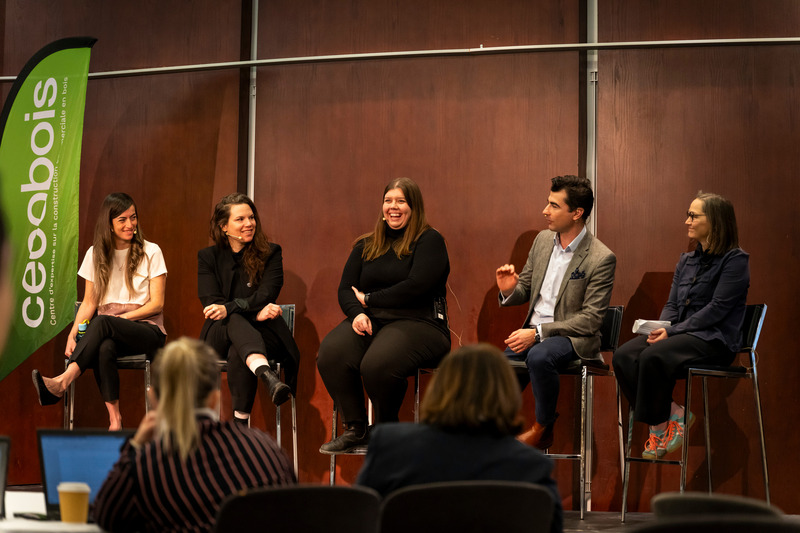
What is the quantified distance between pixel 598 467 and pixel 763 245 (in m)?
1.47

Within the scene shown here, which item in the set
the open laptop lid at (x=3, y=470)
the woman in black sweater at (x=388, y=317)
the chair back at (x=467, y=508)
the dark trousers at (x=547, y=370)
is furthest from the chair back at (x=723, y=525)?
the woman in black sweater at (x=388, y=317)

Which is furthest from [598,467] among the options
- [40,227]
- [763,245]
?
[40,227]

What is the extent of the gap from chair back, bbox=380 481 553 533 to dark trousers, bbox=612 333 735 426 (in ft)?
7.94

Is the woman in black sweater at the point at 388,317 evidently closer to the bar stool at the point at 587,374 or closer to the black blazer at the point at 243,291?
the black blazer at the point at 243,291

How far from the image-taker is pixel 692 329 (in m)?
4.17

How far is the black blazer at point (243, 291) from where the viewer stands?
4.75 meters

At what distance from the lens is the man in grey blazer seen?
4141mm

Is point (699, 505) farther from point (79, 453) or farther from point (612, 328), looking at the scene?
point (612, 328)

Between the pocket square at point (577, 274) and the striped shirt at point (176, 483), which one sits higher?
the pocket square at point (577, 274)

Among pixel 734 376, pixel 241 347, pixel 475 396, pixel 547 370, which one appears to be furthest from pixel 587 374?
pixel 475 396

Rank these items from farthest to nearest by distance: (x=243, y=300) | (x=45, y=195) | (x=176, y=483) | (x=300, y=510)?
(x=45, y=195) < (x=243, y=300) < (x=176, y=483) < (x=300, y=510)

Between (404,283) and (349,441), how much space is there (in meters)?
0.82

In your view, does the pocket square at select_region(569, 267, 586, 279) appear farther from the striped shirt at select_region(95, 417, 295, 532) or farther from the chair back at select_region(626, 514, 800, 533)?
the chair back at select_region(626, 514, 800, 533)

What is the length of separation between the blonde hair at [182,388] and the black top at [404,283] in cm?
239
